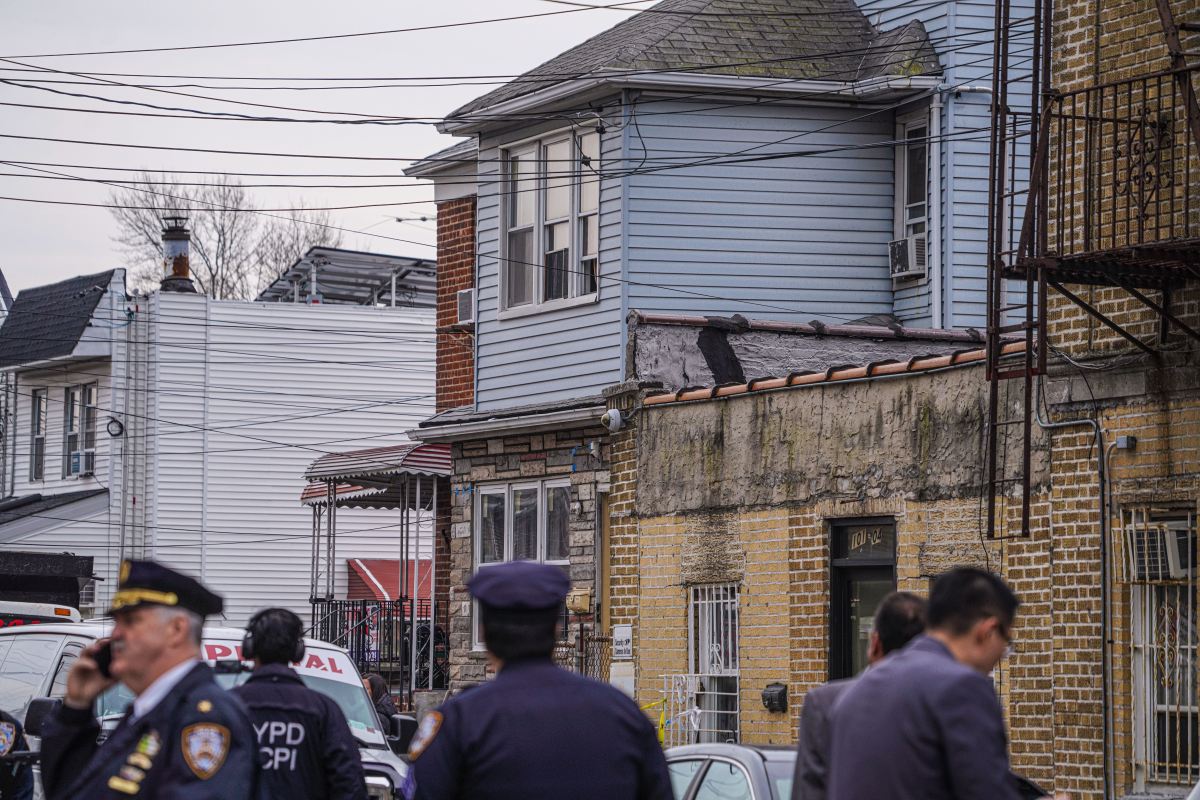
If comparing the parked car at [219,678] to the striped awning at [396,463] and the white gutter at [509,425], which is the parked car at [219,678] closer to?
the white gutter at [509,425]

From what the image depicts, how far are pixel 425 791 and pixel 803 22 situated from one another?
18.9 meters

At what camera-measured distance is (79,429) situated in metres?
36.6

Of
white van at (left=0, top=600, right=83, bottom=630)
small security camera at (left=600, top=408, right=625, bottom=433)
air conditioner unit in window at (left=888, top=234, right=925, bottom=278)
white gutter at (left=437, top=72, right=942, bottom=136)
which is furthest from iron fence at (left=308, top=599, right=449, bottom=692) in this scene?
air conditioner unit in window at (left=888, top=234, right=925, bottom=278)

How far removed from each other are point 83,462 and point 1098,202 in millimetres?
27584

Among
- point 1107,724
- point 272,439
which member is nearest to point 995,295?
Result: point 1107,724

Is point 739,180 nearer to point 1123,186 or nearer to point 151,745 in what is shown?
point 1123,186

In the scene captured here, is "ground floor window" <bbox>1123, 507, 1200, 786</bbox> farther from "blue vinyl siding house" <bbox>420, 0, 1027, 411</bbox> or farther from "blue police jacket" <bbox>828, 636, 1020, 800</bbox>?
"blue vinyl siding house" <bbox>420, 0, 1027, 411</bbox>

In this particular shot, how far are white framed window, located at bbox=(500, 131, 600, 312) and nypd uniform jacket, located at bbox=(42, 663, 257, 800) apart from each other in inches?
622

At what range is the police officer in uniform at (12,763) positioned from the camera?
9.16m

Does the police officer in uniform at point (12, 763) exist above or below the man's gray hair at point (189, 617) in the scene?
below

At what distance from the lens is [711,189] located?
2105 cm

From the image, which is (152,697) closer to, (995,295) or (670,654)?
(995,295)

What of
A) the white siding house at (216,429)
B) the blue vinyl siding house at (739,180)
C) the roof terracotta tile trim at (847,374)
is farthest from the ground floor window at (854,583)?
the white siding house at (216,429)

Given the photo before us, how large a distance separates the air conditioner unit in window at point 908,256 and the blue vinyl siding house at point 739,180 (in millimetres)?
41
